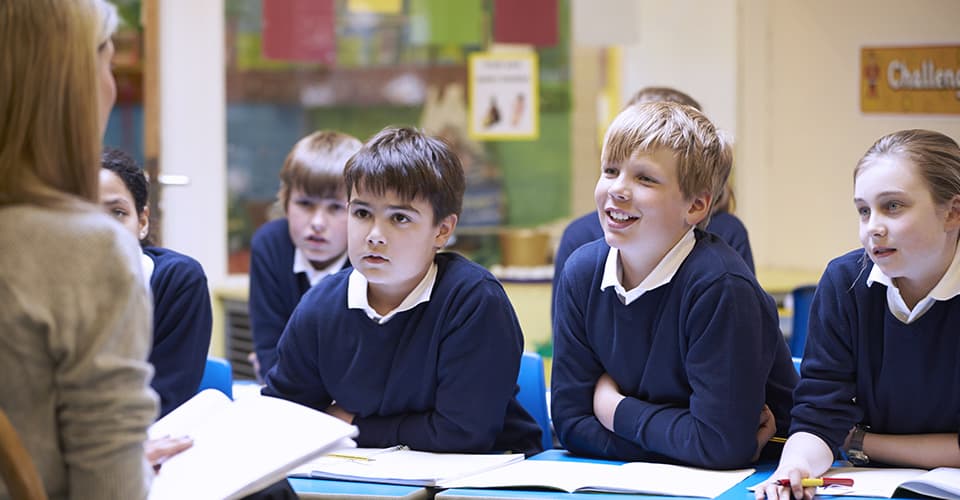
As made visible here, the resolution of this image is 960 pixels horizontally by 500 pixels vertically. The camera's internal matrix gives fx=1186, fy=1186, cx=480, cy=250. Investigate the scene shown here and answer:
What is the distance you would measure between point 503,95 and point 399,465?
106 inches

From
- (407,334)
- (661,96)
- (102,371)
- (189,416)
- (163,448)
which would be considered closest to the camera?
(102,371)

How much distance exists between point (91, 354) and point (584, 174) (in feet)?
11.5

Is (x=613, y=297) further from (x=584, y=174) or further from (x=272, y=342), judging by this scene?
(x=584, y=174)

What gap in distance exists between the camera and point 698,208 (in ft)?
7.31

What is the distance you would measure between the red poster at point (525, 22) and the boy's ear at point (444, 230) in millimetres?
2213

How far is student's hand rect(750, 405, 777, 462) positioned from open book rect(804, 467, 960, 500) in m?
0.17

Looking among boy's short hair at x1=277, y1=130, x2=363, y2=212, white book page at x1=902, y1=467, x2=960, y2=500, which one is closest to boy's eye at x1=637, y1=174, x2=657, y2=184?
white book page at x1=902, y1=467, x2=960, y2=500

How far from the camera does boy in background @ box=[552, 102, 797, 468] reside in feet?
6.76

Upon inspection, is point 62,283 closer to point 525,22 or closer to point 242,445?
point 242,445

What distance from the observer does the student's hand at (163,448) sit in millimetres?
1697

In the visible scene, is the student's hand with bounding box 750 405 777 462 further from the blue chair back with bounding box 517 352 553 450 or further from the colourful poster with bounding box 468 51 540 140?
the colourful poster with bounding box 468 51 540 140

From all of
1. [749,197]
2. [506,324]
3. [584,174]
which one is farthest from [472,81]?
[506,324]

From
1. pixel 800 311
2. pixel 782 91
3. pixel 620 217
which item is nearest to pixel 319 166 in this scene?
pixel 620 217

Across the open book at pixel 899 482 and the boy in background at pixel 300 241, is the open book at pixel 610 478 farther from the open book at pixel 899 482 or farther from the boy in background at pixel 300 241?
the boy in background at pixel 300 241
